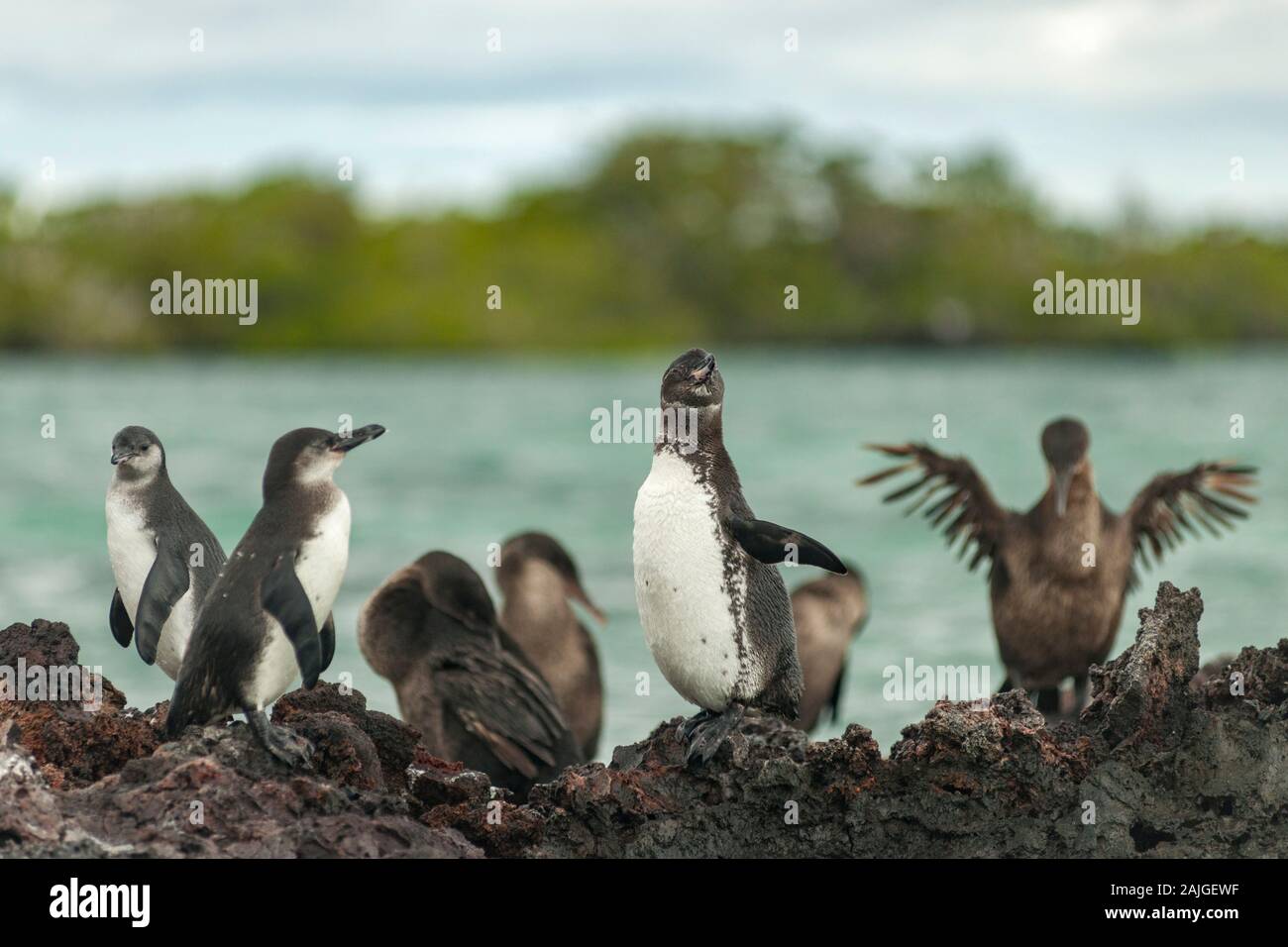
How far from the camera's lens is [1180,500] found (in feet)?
24.0

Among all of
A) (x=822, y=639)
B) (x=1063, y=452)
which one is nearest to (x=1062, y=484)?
(x=1063, y=452)

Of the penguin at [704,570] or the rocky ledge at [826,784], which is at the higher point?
the penguin at [704,570]

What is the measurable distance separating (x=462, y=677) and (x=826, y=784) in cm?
246

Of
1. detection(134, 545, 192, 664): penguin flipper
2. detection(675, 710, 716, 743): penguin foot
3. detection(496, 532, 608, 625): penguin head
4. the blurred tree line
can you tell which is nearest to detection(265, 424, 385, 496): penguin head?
detection(134, 545, 192, 664): penguin flipper

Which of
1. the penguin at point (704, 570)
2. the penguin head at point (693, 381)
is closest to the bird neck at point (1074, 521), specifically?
the penguin at point (704, 570)

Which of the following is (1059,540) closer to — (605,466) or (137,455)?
(137,455)

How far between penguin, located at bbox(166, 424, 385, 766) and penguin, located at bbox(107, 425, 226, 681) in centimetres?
41

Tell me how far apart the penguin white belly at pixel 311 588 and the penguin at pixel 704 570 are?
78 cm

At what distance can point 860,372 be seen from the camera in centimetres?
4916

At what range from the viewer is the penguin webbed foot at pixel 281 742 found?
13.7ft

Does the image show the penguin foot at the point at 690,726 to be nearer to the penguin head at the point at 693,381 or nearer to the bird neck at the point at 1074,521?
the penguin head at the point at 693,381

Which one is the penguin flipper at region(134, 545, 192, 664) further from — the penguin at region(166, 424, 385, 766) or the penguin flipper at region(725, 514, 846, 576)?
the penguin flipper at region(725, 514, 846, 576)

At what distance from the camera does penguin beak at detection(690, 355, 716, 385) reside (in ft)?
14.4

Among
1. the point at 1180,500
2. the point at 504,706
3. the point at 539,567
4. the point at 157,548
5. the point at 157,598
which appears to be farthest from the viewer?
the point at 539,567
